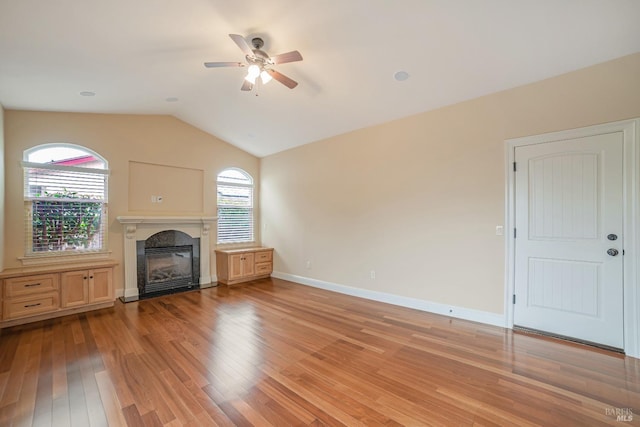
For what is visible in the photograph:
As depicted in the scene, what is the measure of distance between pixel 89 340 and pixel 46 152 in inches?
118

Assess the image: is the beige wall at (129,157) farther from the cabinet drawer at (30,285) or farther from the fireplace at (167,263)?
the cabinet drawer at (30,285)

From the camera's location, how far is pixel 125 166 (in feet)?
15.5

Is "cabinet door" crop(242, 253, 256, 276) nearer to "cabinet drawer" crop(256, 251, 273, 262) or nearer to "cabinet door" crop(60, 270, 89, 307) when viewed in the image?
"cabinet drawer" crop(256, 251, 273, 262)

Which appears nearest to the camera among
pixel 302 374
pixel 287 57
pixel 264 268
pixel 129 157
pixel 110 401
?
pixel 110 401

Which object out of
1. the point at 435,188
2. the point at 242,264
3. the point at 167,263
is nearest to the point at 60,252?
the point at 167,263

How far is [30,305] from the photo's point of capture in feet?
11.8

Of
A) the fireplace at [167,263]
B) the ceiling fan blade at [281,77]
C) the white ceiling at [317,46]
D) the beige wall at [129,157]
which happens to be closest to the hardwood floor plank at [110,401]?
the fireplace at [167,263]

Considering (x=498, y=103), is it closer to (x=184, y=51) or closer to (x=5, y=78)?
(x=184, y=51)

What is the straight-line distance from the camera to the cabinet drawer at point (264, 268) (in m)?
6.02

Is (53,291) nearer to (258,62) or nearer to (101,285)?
(101,285)

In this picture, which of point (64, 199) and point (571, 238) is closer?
point (571, 238)

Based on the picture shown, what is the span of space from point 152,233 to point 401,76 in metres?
4.88

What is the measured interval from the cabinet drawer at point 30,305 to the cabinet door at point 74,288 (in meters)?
0.10

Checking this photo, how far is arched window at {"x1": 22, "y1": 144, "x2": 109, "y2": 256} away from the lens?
3.95 metres
